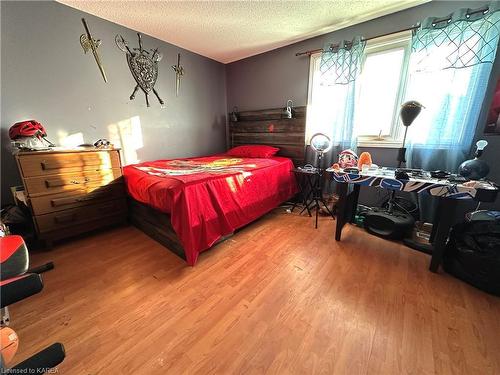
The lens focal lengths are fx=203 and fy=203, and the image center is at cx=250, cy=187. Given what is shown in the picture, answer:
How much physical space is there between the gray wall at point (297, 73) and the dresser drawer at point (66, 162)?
243cm

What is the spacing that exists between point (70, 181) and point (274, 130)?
273 cm

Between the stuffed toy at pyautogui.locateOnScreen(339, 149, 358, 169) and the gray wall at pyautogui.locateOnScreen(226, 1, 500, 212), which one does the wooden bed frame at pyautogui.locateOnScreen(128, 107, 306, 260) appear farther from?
the stuffed toy at pyautogui.locateOnScreen(339, 149, 358, 169)

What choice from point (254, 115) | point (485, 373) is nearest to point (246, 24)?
point (254, 115)

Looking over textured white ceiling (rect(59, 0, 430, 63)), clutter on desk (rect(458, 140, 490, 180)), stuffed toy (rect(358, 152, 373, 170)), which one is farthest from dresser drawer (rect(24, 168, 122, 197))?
clutter on desk (rect(458, 140, 490, 180))

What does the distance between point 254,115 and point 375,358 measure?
3371mm

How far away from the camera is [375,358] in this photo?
1.02 metres

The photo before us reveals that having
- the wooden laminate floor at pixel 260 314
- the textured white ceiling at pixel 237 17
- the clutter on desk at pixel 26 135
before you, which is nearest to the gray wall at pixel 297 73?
the textured white ceiling at pixel 237 17

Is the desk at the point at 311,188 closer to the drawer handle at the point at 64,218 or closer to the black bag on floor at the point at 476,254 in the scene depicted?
the black bag on floor at the point at 476,254

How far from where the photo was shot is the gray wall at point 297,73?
196 centimetres

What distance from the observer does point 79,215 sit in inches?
83.7

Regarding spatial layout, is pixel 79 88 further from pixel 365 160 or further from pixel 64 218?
pixel 365 160

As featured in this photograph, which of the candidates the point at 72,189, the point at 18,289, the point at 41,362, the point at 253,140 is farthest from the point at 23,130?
the point at 253,140

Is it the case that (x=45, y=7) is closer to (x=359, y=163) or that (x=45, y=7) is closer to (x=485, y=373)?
(x=359, y=163)

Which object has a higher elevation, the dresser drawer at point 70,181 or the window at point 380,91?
the window at point 380,91
